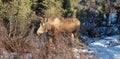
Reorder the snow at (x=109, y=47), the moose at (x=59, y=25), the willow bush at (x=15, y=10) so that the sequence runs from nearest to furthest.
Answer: the snow at (x=109, y=47), the moose at (x=59, y=25), the willow bush at (x=15, y=10)

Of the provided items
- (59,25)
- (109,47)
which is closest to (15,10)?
(59,25)

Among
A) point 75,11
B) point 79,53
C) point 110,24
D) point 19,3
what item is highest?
point 79,53

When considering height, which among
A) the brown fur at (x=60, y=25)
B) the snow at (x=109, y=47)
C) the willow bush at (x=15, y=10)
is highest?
the willow bush at (x=15, y=10)

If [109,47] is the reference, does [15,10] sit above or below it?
above

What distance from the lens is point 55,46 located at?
200 inches

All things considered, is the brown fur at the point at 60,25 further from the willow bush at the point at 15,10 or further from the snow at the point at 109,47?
the snow at the point at 109,47

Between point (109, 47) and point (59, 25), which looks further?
point (59, 25)

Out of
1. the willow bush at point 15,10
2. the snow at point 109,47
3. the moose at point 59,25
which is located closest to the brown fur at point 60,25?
the moose at point 59,25

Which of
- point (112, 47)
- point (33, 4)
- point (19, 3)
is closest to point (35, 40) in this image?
point (112, 47)

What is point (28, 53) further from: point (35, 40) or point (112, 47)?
point (112, 47)

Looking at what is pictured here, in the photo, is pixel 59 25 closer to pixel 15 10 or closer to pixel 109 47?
pixel 15 10

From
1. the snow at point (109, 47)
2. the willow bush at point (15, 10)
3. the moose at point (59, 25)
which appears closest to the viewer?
the snow at point (109, 47)

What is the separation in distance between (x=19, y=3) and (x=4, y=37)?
744 cm

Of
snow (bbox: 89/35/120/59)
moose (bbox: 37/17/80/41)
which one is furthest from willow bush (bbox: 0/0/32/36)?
snow (bbox: 89/35/120/59)
